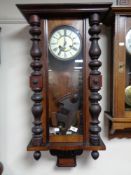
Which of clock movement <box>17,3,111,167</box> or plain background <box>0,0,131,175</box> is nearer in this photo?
clock movement <box>17,3,111,167</box>

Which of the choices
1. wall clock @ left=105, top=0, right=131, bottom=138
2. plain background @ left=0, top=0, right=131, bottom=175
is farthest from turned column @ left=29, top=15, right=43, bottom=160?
wall clock @ left=105, top=0, right=131, bottom=138

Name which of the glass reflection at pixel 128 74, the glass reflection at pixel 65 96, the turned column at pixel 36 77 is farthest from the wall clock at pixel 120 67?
the turned column at pixel 36 77

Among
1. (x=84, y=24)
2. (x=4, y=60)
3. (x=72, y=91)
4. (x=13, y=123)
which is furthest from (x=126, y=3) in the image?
(x=13, y=123)

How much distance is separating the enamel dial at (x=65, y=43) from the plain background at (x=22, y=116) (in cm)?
24

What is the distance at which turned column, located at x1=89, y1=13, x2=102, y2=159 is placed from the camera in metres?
1.06

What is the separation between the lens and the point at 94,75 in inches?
42.4

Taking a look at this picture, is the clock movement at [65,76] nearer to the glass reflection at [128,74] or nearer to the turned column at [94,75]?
the turned column at [94,75]

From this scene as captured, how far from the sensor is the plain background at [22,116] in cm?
131

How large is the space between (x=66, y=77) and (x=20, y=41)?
1.24ft

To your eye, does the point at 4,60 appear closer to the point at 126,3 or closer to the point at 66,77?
the point at 66,77

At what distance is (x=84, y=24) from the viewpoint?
3.62ft

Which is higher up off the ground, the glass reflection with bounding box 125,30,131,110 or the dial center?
the dial center

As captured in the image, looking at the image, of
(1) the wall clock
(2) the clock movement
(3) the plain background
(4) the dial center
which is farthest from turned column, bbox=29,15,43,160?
(1) the wall clock

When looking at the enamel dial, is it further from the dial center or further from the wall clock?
the wall clock
